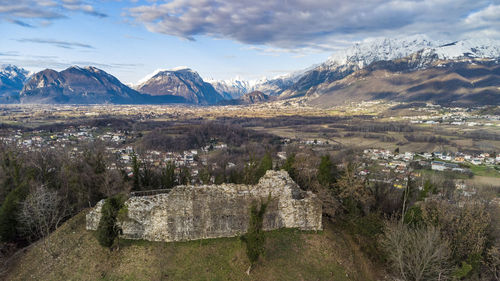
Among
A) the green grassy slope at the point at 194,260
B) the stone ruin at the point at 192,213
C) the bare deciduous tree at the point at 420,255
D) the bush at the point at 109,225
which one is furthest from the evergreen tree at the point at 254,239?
the bush at the point at 109,225

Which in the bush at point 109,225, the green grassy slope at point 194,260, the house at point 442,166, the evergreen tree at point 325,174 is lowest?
the house at point 442,166

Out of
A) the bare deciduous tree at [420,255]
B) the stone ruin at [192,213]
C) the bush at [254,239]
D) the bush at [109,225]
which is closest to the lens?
the bush at [254,239]

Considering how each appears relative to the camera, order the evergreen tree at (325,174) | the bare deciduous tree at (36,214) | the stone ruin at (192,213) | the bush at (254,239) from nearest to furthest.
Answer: the bush at (254,239) → the stone ruin at (192,213) → the bare deciduous tree at (36,214) → the evergreen tree at (325,174)

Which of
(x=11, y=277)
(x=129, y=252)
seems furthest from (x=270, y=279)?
(x=11, y=277)

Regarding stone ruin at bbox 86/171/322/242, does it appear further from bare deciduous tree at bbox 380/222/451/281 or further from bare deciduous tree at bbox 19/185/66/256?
bare deciduous tree at bbox 380/222/451/281

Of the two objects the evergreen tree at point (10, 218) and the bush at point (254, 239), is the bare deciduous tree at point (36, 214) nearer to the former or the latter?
the evergreen tree at point (10, 218)
